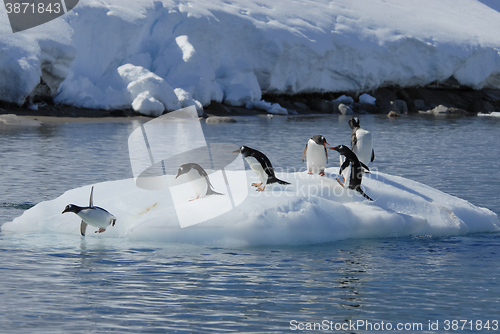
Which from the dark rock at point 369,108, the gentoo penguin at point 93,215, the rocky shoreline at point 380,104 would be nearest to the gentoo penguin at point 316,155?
the gentoo penguin at point 93,215

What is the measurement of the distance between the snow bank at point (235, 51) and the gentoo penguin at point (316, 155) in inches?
693

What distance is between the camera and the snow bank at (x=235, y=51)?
83.6 ft

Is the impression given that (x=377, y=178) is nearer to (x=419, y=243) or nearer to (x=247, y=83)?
(x=419, y=243)

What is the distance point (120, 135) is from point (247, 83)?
45.2 ft

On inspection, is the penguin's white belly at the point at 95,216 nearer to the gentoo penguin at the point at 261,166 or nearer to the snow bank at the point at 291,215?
the snow bank at the point at 291,215

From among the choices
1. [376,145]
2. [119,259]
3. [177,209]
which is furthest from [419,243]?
[376,145]

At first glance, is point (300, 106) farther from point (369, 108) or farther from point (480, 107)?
point (480, 107)

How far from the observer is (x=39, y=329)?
4070 mm

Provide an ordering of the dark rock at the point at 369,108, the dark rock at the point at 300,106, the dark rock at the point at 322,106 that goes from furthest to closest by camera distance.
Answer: the dark rock at the point at 369,108 < the dark rock at the point at 322,106 < the dark rock at the point at 300,106

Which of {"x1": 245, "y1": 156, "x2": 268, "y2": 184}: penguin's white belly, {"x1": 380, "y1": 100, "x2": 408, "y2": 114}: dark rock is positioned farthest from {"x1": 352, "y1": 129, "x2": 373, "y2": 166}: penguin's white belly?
{"x1": 380, "y1": 100, "x2": 408, "y2": 114}: dark rock

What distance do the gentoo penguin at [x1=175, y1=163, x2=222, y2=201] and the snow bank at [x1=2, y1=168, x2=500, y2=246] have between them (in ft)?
0.47

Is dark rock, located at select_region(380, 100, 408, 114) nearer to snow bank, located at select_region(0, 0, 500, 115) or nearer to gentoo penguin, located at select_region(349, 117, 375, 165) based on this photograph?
snow bank, located at select_region(0, 0, 500, 115)

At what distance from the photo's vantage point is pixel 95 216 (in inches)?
245

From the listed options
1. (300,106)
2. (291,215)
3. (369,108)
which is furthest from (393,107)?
(291,215)
